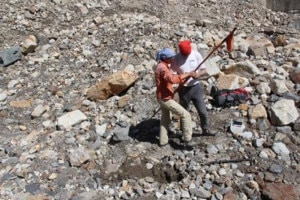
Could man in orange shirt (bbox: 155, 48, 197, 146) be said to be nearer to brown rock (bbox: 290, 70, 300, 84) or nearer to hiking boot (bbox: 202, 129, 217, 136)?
hiking boot (bbox: 202, 129, 217, 136)

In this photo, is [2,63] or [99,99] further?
[2,63]

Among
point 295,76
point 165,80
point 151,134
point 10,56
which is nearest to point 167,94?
point 165,80

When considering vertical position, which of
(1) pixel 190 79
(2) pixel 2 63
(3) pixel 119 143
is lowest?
(2) pixel 2 63

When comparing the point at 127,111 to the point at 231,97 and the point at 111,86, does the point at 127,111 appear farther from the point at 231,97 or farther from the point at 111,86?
the point at 231,97

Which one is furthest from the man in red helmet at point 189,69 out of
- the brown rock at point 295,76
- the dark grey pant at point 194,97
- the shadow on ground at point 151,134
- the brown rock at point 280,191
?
the brown rock at point 295,76

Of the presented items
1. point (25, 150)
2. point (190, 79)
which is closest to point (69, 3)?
point (25, 150)

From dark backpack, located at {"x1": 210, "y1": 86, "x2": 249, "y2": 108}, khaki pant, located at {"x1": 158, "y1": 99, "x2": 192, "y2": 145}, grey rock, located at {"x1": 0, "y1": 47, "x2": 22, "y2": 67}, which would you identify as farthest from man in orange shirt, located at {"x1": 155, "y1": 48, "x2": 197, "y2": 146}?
grey rock, located at {"x1": 0, "y1": 47, "x2": 22, "y2": 67}

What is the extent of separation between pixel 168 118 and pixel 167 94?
0.47 metres

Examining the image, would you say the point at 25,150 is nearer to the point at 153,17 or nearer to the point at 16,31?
the point at 16,31

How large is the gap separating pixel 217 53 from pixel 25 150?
3.91 m

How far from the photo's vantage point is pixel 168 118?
5.74 meters

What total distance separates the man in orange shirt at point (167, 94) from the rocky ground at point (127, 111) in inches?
10.0

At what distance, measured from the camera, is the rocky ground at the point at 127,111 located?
543cm

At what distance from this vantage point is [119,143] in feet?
20.2
